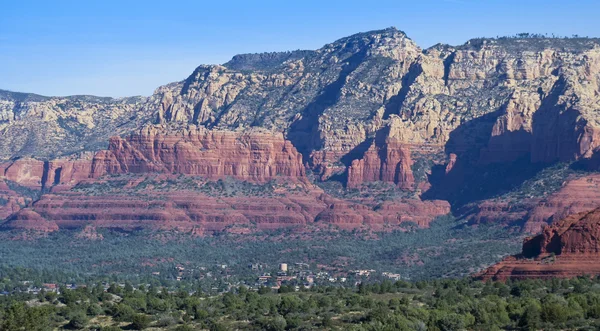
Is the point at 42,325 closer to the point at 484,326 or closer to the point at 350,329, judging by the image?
the point at 350,329

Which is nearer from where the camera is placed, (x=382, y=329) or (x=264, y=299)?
(x=382, y=329)

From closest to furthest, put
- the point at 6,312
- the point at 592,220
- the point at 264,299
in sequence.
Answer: the point at 6,312
the point at 264,299
the point at 592,220

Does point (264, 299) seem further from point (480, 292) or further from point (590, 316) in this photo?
point (590, 316)

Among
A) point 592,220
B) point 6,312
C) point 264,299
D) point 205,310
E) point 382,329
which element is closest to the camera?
point 382,329

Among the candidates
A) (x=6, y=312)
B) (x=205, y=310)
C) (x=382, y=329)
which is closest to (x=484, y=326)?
(x=382, y=329)

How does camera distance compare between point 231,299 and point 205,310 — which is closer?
point 205,310

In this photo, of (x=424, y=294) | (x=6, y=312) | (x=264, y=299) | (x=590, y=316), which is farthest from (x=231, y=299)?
(x=590, y=316)
